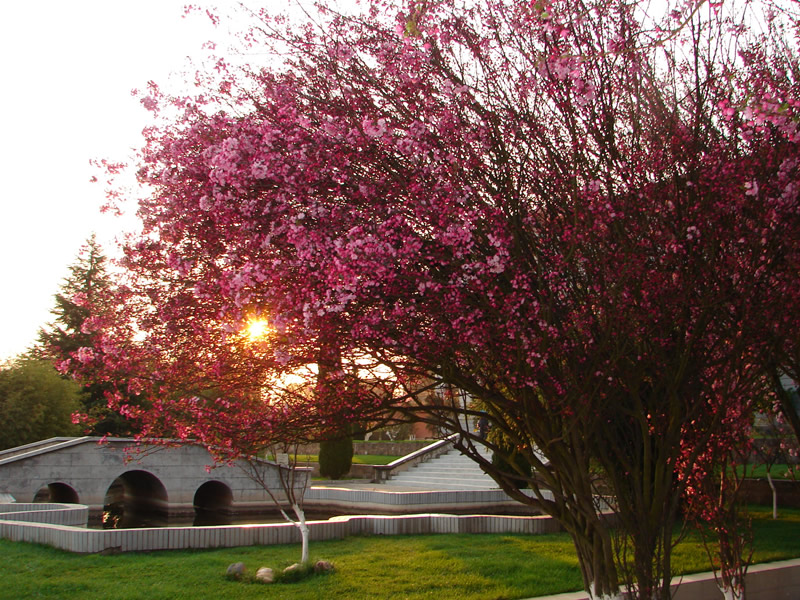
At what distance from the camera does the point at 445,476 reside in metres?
26.7

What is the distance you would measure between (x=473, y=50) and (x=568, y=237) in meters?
1.79

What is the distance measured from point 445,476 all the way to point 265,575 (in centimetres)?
1705

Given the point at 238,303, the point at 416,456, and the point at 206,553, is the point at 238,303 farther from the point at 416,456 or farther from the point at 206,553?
the point at 416,456

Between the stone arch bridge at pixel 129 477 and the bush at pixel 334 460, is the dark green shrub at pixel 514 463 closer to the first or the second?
the stone arch bridge at pixel 129 477

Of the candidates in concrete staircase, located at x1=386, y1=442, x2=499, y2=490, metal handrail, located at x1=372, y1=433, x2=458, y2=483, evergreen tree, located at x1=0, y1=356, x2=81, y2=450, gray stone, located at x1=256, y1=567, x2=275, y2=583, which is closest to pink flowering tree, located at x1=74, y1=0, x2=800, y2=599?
gray stone, located at x1=256, y1=567, x2=275, y2=583

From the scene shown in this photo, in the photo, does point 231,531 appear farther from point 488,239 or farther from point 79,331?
point 79,331

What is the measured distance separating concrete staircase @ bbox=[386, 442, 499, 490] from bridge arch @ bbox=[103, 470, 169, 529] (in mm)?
7577

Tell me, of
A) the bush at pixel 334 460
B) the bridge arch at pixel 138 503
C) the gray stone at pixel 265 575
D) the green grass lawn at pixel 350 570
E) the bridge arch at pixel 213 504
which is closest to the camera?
the green grass lawn at pixel 350 570

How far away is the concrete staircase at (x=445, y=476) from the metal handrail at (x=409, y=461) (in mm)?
194

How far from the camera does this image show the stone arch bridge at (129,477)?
816 inches

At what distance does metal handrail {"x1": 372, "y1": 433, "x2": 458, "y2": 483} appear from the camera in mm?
27438

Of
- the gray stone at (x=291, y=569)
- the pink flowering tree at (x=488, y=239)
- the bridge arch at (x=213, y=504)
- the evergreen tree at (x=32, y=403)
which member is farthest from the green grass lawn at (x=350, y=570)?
the evergreen tree at (x=32, y=403)

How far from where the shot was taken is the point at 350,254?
175 inches

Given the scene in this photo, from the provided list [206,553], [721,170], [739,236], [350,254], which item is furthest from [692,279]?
[206,553]
